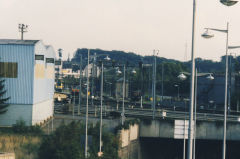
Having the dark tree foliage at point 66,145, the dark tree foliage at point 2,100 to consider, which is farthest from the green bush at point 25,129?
the dark tree foliage at point 66,145

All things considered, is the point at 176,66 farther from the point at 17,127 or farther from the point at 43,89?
the point at 17,127

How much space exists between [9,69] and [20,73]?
1.13 meters

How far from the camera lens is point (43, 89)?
174 feet

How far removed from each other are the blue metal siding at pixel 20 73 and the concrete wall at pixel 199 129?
40.5 feet

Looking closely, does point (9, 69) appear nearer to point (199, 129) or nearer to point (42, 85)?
point (42, 85)

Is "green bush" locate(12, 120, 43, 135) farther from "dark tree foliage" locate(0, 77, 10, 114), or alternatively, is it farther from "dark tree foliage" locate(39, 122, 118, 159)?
"dark tree foliage" locate(39, 122, 118, 159)

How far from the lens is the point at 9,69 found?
153 ft

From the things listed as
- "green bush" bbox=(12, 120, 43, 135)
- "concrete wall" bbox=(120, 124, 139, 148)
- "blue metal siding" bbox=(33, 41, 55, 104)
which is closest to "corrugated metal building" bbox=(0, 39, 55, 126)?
"blue metal siding" bbox=(33, 41, 55, 104)

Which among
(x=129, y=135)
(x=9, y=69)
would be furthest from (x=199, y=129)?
(x=9, y=69)

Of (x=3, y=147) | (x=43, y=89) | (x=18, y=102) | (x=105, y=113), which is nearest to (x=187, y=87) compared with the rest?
(x=105, y=113)

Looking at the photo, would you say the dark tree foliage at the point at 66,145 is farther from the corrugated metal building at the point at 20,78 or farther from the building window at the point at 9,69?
the building window at the point at 9,69

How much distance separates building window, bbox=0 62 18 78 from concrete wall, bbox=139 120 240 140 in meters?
14.0

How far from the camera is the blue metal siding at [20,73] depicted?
46.5 metres

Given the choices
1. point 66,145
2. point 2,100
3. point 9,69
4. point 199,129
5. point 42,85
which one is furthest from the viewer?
point 42,85
